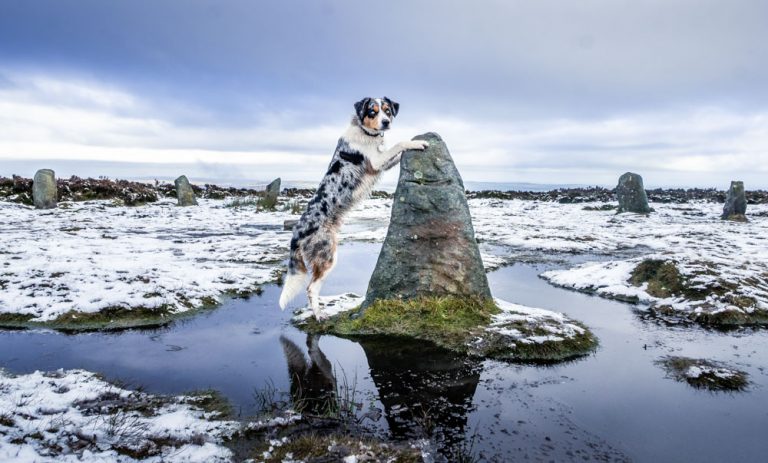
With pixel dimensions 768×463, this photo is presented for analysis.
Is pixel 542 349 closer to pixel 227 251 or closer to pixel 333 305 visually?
pixel 333 305

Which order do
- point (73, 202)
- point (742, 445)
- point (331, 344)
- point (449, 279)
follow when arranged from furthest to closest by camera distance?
point (73, 202) → point (449, 279) → point (331, 344) → point (742, 445)

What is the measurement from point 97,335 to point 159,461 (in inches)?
164

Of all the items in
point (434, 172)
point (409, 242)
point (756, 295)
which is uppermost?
point (434, 172)

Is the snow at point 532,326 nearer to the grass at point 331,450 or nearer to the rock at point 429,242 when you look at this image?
the rock at point 429,242

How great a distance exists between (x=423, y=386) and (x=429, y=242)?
2.79 metres

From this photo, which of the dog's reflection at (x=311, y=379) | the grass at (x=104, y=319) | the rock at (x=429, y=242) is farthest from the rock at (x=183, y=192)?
the dog's reflection at (x=311, y=379)

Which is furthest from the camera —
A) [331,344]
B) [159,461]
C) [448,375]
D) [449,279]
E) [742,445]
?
[449,279]

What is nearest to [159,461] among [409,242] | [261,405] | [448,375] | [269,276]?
[261,405]

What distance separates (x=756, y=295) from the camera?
784cm

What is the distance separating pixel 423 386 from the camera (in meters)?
4.86

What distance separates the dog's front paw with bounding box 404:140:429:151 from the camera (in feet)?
23.8

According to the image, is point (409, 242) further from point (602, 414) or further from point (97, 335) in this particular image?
point (97, 335)

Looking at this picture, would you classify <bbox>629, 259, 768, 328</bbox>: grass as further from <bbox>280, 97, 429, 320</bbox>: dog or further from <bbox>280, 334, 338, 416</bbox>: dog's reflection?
<bbox>280, 334, 338, 416</bbox>: dog's reflection

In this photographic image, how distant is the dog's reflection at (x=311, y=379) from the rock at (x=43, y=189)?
23820 mm
